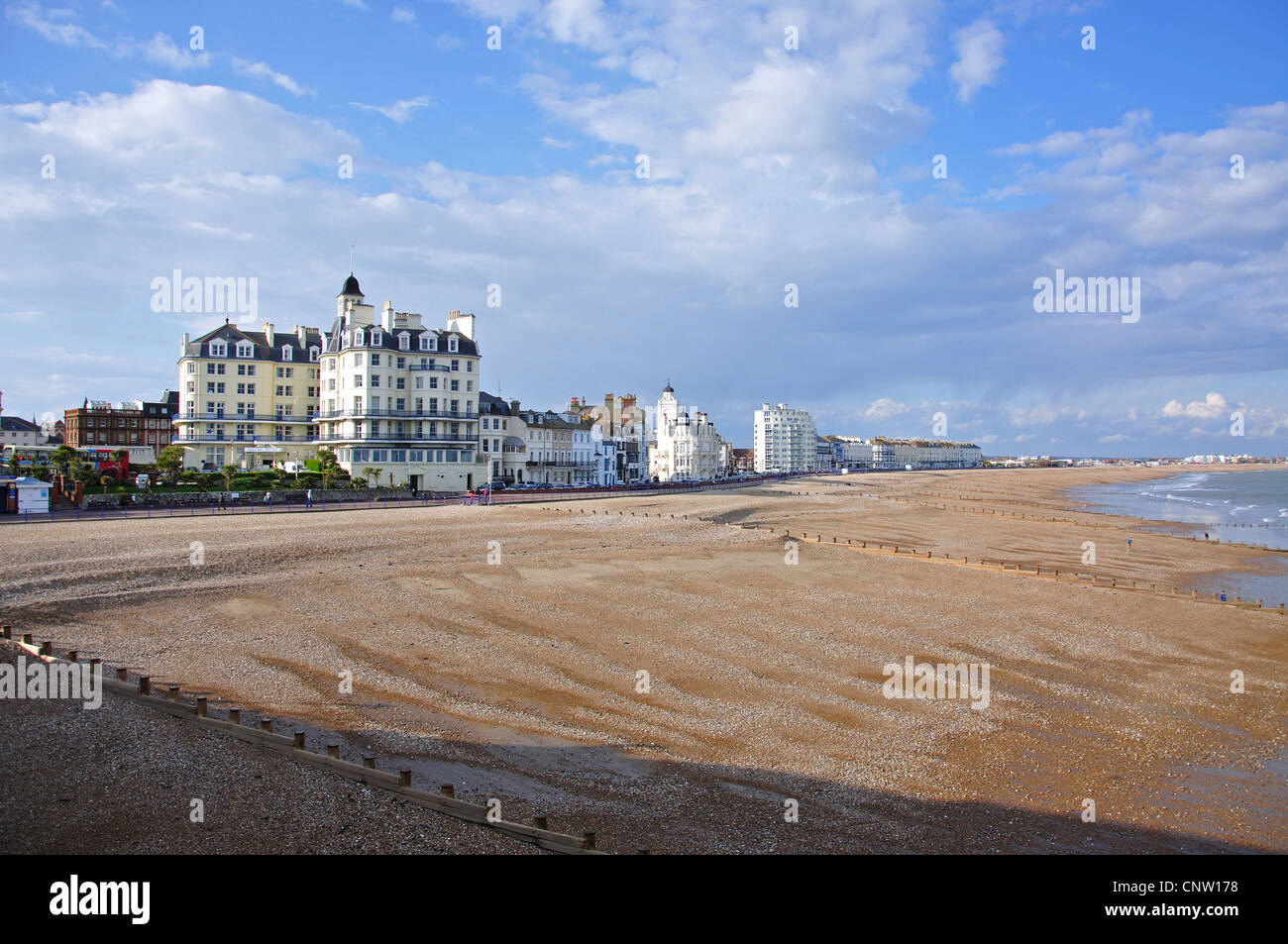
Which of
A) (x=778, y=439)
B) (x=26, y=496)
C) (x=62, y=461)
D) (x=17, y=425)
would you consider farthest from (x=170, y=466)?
(x=778, y=439)

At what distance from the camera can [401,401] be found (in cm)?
5956

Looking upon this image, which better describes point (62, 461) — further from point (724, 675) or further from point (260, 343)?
point (724, 675)

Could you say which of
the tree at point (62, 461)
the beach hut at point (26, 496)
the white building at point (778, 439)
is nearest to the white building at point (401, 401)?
the tree at point (62, 461)

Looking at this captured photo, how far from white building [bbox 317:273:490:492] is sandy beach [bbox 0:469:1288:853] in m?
28.9

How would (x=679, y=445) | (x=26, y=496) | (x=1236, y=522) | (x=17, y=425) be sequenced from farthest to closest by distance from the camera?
(x=679, y=445) < (x=17, y=425) < (x=1236, y=522) < (x=26, y=496)

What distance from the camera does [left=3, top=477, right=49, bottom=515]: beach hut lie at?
34.8m

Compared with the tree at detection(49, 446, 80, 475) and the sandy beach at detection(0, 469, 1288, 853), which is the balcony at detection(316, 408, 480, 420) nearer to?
the tree at detection(49, 446, 80, 475)

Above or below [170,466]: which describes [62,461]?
above

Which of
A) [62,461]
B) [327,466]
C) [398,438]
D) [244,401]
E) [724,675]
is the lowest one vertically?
[724,675]

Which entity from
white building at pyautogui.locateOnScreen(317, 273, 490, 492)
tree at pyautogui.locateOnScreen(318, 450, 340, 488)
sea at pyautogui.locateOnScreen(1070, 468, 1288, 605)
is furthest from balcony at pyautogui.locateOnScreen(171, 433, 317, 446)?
sea at pyautogui.locateOnScreen(1070, 468, 1288, 605)

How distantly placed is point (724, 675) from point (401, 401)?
51.3 meters
